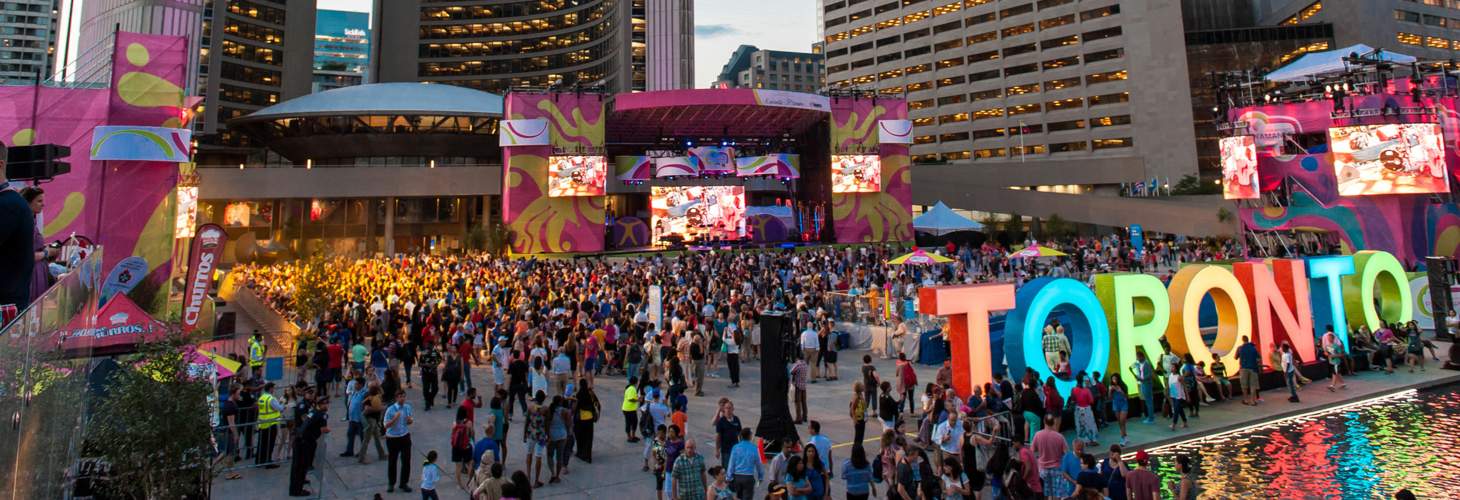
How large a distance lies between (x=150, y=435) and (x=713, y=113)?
1547 inches

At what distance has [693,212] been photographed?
43.2m

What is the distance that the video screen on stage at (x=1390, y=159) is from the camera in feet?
91.2

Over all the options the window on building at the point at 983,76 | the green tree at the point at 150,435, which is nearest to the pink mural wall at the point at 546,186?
the green tree at the point at 150,435

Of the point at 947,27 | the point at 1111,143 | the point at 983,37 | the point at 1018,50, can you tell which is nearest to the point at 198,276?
the point at 1111,143

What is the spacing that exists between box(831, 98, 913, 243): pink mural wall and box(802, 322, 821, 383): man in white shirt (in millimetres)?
30659

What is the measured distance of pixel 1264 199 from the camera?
109 ft

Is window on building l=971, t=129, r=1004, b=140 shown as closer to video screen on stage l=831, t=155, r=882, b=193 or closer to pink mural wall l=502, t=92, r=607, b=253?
video screen on stage l=831, t=155, r=882, b=193

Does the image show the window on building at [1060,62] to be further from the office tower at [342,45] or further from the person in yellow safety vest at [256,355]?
the office tower at [342,45]

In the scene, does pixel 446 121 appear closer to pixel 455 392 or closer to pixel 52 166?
pixel 455 392

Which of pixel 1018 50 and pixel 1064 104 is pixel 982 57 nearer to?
pixel 1018 50

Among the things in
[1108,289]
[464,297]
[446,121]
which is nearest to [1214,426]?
[1108,289]

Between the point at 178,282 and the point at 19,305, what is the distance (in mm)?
26333

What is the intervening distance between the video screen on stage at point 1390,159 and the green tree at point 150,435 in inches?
1505

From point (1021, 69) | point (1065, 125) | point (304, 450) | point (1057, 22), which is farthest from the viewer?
point (1021, 69)
